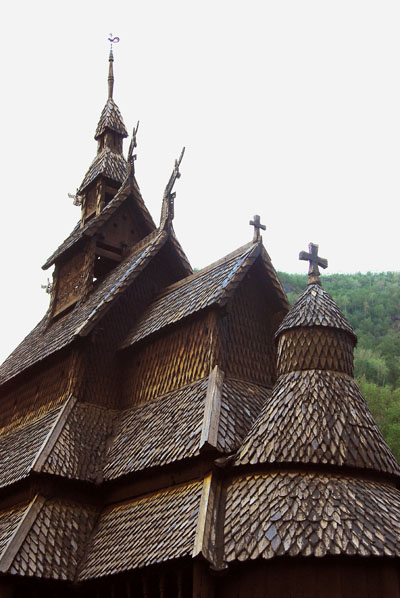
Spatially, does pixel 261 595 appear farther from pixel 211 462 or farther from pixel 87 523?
pixel 87 523

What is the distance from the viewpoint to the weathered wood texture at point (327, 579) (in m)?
10.1

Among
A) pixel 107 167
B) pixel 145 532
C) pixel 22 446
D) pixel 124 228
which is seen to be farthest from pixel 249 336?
pixel 107 167

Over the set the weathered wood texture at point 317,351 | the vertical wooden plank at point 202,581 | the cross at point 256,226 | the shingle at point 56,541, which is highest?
the cross at point 256,226

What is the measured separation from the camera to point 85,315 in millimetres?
17484

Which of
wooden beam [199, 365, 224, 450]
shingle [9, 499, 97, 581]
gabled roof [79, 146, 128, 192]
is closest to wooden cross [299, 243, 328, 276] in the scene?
wooden beam [199, 365, 224, 450]

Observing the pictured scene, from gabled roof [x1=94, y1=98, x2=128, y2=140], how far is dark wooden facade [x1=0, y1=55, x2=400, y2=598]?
237 inches

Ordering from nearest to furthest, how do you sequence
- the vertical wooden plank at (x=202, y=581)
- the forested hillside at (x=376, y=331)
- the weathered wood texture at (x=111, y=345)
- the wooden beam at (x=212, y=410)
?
the vertical wooden plank at (x=202, y=581), the wooden beam at (x=212, y=410), the weathered wood texture at (x=111, y=345), the forested hillside at (x=376, y=331)

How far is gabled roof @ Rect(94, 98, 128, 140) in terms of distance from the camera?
80.5ft

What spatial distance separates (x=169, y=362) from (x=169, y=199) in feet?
14.9

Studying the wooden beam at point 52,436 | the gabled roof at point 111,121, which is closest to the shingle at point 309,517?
the wooden beam at point 52,436

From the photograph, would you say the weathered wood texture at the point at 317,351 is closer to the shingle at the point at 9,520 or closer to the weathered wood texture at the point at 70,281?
the shingle at the point at 9,520

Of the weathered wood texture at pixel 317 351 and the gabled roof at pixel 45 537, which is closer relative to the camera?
the gabled roof at pixel 45 537

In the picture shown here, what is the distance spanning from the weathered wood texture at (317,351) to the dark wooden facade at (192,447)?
0.08ft

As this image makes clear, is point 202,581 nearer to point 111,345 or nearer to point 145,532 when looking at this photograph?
point 145,532
